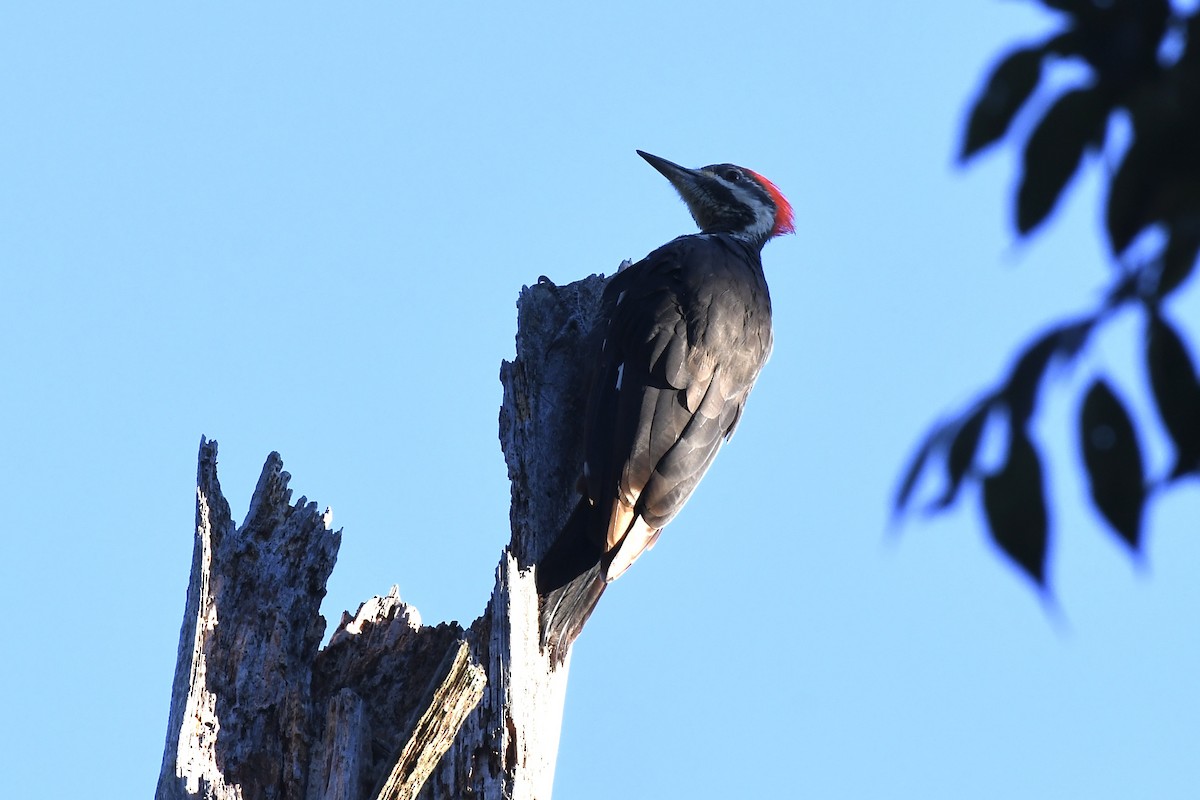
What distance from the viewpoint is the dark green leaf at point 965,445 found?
3.99 feet

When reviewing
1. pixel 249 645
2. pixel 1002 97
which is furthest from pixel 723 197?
pixel 1002 97

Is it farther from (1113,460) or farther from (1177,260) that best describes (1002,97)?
(1113,460)

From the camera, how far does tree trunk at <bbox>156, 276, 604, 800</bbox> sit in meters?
3.68

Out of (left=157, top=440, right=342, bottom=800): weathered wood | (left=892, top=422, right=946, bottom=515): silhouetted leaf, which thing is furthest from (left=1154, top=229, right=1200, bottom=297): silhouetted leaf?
(left=157, top=440, right=342, bottom=800): weathered wood

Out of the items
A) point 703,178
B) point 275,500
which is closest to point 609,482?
point 275,500

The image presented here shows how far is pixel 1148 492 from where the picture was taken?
3.80 feet

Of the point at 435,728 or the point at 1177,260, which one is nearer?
the point at 1177,260

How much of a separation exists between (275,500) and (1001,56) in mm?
3207

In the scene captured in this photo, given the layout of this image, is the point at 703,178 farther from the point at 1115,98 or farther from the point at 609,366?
the point at 1115,98

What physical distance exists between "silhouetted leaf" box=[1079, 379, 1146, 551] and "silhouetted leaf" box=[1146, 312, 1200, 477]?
0.03m

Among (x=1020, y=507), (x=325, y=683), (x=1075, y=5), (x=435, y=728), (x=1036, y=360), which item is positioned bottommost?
(x=1020, y=507)

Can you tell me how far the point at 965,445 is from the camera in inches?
48.0

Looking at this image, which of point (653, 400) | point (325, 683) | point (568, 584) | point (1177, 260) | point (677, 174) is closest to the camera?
point (1177, 260)

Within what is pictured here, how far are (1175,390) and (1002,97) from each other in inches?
11.5
